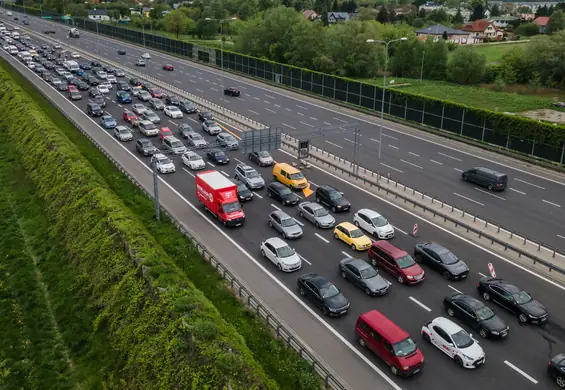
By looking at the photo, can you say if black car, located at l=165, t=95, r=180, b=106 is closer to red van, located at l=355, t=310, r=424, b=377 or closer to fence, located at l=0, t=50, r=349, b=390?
Result: fence, located at l=0, t=50, r=349, b=390

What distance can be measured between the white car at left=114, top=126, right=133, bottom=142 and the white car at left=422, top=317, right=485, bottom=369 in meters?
41.4

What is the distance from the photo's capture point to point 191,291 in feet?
85.6

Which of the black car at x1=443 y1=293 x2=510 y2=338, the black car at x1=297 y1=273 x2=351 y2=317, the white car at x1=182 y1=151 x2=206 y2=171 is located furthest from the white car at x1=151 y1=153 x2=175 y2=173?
the black car at x1=443 y1=293 x2=510 y2=338

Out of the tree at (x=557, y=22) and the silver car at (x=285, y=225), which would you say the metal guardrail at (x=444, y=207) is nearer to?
the silver car at (x=285, y=225)

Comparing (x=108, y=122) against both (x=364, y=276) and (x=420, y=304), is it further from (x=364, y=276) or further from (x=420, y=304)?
(x=420, y=304)

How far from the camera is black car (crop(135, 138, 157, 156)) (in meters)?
51.5

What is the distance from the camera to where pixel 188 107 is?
70250 millimetres

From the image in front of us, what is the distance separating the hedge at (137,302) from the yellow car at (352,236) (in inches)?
439

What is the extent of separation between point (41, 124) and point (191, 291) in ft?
124

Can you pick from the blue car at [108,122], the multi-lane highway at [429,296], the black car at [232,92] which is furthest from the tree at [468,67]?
the blue car at [108,122]

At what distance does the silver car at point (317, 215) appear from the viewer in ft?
121

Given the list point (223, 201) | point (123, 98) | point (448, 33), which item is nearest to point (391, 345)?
point (223, 201)

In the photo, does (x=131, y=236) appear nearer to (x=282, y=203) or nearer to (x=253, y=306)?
(x=253, y=306)

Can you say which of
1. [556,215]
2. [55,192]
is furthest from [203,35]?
[556,215]
